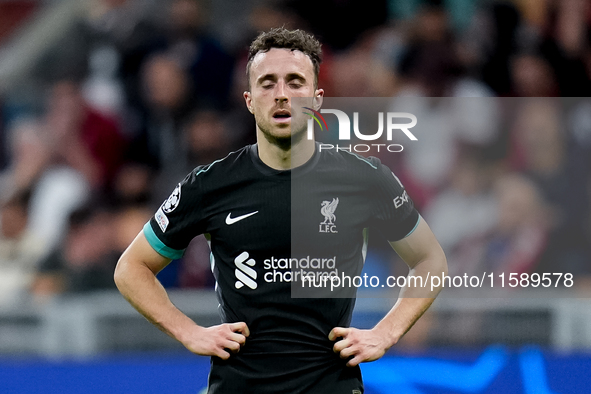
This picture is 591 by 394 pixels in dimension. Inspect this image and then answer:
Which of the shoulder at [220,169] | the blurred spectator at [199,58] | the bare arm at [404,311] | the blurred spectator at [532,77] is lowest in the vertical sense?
the bare arm at [404,311]

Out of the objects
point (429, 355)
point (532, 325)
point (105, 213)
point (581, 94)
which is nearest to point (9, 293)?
point (105, 213)

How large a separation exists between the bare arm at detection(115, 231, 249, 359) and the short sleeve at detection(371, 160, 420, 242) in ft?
2.57

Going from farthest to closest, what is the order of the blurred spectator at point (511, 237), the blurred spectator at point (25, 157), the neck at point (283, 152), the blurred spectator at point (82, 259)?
the blurred spectator at point (25, 157)
the blurred spectator at point (82, 259)
the blurred spectator at point (511, 237)
the neck at point (283, 152)

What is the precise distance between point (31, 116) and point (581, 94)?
5.44 m

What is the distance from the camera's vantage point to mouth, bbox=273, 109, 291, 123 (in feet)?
10.5

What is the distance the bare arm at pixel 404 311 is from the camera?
317 centimetres

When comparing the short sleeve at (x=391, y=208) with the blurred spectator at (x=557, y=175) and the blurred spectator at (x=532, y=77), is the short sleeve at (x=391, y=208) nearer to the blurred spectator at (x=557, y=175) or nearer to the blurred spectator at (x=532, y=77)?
the blurred spectator at (x=557, y=175)

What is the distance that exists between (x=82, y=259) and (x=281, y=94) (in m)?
3.65

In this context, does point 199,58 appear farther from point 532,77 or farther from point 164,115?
→ point 532,77

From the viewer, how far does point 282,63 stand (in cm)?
324

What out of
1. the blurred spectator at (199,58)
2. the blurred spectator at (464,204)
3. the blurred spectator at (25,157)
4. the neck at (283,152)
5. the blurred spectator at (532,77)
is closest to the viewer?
the neck at (283,152)

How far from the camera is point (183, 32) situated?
7426 millimetres

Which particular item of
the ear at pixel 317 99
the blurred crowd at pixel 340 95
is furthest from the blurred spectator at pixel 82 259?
the ear at pixel 317 99

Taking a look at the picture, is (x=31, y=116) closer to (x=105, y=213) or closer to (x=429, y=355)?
(x=105, y=213)
